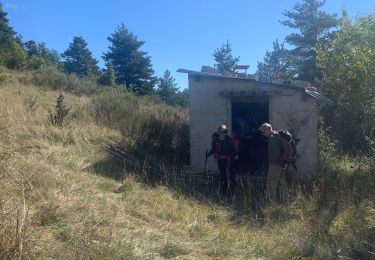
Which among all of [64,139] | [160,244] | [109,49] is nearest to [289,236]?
[160,244]

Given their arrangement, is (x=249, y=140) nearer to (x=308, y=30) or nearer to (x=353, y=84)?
(x=353, y=84)

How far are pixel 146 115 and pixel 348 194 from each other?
8.00 meters

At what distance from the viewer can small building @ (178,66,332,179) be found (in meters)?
10.7

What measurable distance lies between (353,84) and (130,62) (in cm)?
2652

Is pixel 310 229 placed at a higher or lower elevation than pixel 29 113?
lower

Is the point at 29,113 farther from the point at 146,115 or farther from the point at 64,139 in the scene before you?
the point at 146,115

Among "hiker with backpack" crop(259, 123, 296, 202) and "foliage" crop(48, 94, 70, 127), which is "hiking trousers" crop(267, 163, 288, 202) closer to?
"hiker with backpack" crop(259, 123, 296, 202)

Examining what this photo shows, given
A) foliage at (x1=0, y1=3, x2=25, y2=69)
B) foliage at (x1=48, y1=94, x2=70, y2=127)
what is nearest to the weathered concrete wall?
foliage at (x1=48, y1=94, x2=70, y2=127)

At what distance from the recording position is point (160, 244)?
5043 mm

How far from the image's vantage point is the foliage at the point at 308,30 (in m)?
31.3

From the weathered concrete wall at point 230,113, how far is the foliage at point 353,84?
0.94 m

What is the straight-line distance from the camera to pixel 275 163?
8.46 metres

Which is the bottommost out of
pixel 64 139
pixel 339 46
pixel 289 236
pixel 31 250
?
pixel 289 236

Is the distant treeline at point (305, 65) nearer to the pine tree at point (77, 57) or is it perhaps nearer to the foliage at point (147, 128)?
the pine tree at point (77, 57)
